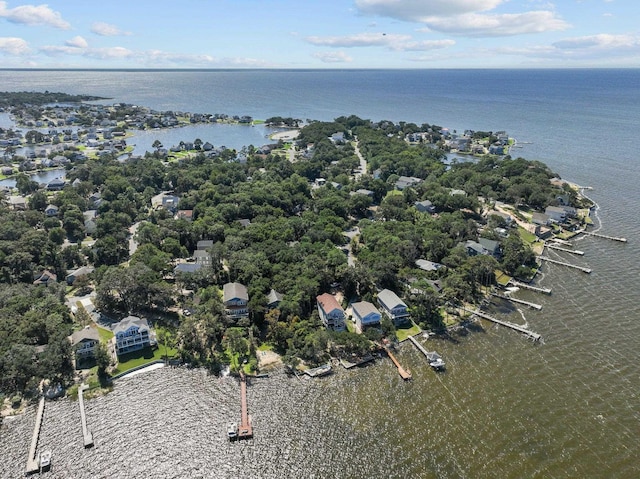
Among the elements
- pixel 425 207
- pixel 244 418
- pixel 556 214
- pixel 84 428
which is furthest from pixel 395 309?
pixel 556 214

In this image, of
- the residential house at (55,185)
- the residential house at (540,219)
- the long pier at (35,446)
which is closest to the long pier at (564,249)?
the residential house at (540,219)

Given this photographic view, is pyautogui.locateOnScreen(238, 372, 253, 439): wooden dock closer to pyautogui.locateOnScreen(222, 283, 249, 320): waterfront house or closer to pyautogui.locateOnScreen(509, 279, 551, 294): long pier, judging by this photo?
pyautogui.locateOnScreen(222, 283, 249, 320): waterfront house

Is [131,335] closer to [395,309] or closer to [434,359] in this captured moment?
[395,309]

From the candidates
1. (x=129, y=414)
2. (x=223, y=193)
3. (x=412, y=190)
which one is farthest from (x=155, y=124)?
(x=129, y=414)

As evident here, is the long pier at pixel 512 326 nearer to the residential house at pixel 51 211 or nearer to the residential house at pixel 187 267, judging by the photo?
the residential house at pixel 187 267

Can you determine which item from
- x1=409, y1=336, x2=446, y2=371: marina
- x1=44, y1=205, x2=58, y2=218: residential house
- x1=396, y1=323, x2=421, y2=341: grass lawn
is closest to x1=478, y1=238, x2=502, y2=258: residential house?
x1=396, y1=323, x2=421, y2=341: grass lawn

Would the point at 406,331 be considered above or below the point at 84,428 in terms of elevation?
above

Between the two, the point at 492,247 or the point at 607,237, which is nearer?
the point at 492,247
